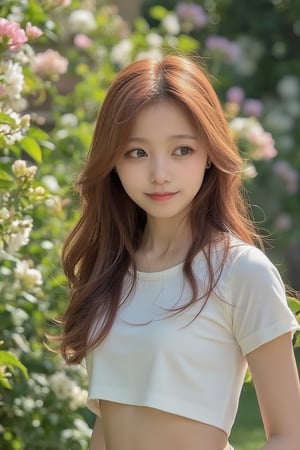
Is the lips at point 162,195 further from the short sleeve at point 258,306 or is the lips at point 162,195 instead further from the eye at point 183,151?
the short sleeve at point 258,306

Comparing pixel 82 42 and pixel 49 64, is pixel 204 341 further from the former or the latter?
pixel 82 42

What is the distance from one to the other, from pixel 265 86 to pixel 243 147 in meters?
2.97

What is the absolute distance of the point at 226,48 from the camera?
21.1 feet

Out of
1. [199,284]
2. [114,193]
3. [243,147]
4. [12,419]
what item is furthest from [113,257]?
[243,147]

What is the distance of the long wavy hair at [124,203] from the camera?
2311mm

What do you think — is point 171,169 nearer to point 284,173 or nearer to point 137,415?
point 137,415

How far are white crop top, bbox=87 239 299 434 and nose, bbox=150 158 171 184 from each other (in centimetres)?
16

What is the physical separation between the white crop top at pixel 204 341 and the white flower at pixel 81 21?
10.1 ft

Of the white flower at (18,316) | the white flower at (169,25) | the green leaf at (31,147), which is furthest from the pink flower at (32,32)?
the white flower at (169,25)

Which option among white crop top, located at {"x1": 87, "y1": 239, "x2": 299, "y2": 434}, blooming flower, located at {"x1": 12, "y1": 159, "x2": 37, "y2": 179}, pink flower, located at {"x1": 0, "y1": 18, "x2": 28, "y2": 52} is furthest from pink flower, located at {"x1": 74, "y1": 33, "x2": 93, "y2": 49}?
white crop top, located at {"x1": 87, "y1": 239, "x2": 299, "y2": 434}

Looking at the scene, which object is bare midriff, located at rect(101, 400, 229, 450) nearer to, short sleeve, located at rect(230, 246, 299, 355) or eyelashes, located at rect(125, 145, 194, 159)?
short sleeve, located at rect(230, 246, 299, 355)

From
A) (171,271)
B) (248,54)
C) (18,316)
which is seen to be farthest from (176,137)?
(248,54)

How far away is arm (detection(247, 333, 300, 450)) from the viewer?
2.12 m

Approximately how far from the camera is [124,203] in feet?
8.38
